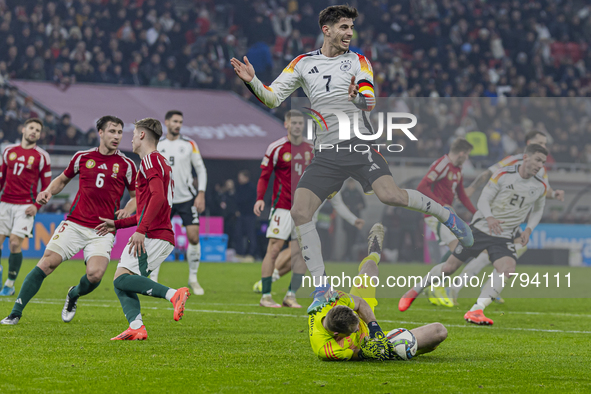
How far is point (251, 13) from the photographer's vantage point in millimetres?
24719

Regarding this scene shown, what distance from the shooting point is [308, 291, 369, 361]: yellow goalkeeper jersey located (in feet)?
16.7

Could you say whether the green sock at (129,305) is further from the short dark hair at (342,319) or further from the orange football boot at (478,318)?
the orange football boot at (478,318)

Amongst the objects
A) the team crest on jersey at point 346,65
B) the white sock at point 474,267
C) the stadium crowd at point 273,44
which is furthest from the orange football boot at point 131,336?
the stadium crowd at point 273,44

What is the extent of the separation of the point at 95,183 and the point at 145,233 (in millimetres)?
1276

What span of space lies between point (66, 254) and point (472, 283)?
16.8 feet

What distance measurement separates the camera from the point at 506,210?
864 centimetres

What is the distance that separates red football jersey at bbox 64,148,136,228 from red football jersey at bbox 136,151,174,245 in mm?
889

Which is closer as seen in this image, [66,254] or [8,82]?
[66,254]

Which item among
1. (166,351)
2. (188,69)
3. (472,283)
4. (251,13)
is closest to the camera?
(166,351)

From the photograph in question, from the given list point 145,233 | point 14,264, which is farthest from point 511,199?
point 14,264

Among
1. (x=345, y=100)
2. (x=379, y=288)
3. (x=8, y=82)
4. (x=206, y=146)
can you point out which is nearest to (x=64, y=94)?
(x=8, y=82)

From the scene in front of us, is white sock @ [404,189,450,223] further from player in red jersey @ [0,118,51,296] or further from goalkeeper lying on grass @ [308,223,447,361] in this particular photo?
player in red jersey @ [0,118,51,296]

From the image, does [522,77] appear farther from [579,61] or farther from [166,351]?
[166,351]

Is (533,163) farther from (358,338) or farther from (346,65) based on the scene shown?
(358,338)
